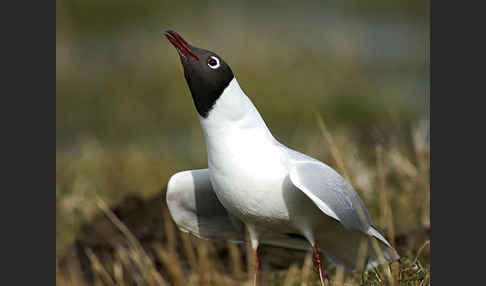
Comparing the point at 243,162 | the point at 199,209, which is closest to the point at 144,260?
the point at 199,209

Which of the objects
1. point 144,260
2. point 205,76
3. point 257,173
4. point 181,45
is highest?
point 181,45

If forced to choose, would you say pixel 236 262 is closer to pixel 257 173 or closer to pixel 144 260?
pixel 257 173

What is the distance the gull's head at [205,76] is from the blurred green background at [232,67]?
2697mm

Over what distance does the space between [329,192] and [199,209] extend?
0.83 metres

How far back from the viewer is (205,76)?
2.94m

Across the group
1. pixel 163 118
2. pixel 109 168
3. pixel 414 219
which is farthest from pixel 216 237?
pixel 163 118

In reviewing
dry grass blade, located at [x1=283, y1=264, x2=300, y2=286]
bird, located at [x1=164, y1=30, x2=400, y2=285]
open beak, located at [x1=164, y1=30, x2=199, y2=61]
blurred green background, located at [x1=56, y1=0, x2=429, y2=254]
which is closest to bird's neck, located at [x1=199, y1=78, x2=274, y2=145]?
bird, located at [x1=164, y1=30, x2=400, y2=285]

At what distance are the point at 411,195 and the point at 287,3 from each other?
10.6ft

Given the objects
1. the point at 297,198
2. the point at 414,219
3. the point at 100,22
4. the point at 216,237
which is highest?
the point at 100,22

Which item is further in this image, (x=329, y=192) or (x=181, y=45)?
(x=181, y=45)

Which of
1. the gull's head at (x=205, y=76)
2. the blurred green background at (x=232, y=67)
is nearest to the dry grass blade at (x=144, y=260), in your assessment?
the gull's head at (x=205, y=76)

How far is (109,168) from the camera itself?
19.1 ft

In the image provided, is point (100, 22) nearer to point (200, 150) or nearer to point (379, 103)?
point (200, 150)

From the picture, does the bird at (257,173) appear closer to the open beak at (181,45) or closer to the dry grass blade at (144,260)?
the open beak at (181,45)
